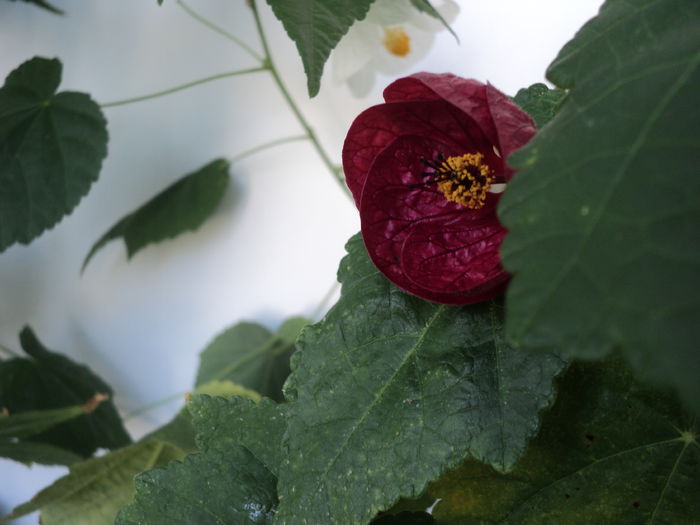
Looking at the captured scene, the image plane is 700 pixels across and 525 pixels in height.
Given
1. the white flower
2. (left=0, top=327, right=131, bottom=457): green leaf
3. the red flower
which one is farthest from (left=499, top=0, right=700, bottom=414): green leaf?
(left=0, top=327, right=131, bottom=457): green leaf

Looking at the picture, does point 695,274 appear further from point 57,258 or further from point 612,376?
point 57,258

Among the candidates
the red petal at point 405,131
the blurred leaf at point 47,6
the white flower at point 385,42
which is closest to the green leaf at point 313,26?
the red petal at point 405,131

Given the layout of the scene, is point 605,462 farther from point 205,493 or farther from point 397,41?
point 397,41

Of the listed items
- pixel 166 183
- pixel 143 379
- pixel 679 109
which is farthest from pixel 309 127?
pixel 679 109

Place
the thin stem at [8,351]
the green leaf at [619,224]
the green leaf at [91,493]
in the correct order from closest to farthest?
1. the green leaf at [619,224]
2. the green leaf at [91,493]
3. the thin stem at [8,351]

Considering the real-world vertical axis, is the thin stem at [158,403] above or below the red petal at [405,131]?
below

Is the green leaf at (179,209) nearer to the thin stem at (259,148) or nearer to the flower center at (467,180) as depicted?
the thin stem at (259,148)

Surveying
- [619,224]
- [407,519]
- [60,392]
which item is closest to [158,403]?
[60,392]
